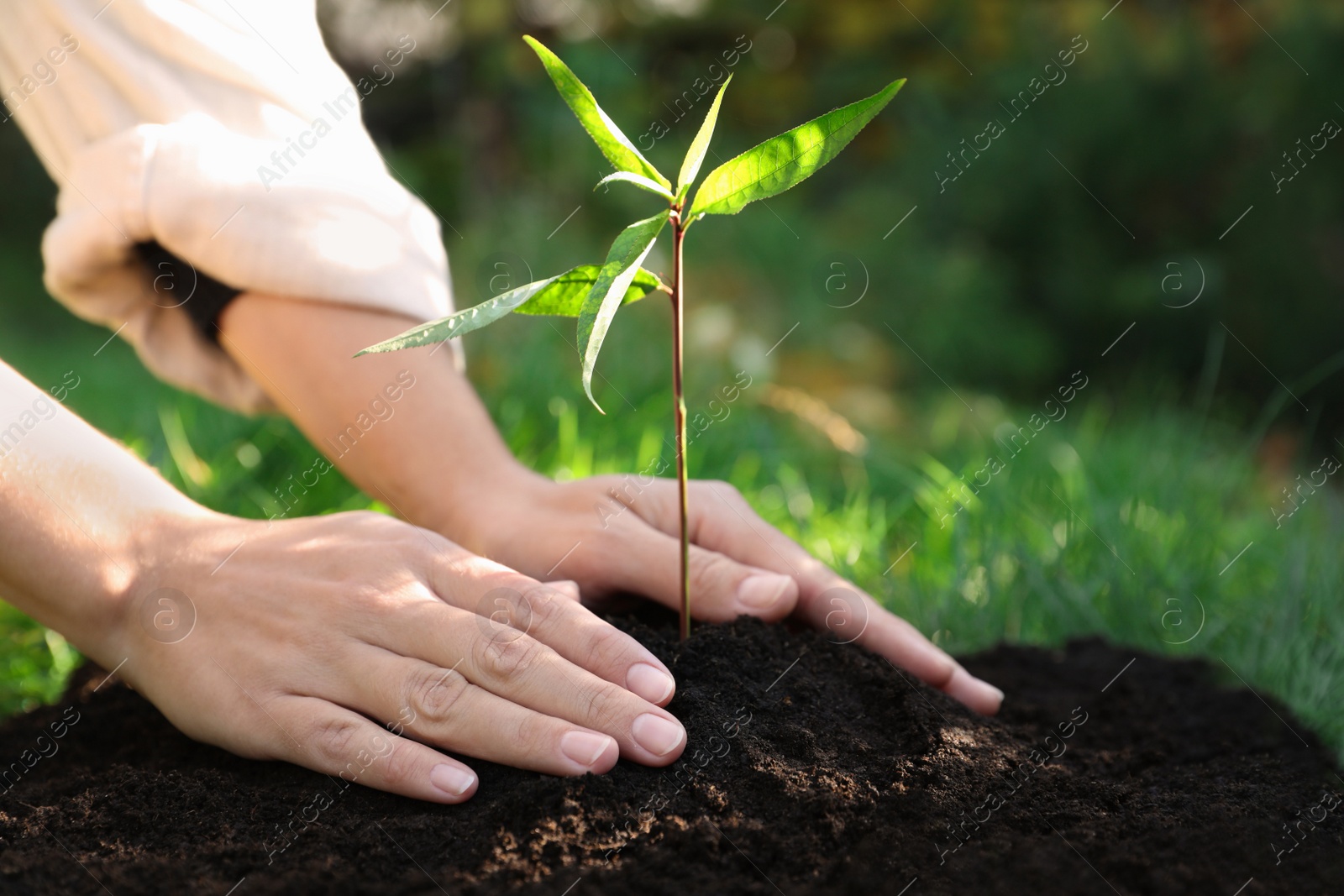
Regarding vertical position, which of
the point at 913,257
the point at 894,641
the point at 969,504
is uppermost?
the point at 894,641

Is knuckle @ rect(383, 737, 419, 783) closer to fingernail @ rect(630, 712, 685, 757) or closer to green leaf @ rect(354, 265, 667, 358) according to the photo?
fingernail @ rect(630, 712, 685, 757)

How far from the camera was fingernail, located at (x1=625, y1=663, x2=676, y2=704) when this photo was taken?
3.73 ft

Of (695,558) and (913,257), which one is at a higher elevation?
(695,558)

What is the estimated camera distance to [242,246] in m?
1.52

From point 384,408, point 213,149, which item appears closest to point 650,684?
point 384,408

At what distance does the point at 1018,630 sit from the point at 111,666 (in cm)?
152

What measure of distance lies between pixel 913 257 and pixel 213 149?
13.3ft

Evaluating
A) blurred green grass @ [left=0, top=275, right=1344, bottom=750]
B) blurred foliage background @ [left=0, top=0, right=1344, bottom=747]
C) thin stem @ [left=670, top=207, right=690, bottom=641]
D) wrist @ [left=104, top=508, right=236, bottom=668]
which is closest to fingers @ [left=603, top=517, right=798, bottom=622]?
thin stem @ [left=670, top=207, right=690, bottom=641]

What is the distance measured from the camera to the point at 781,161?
98 cm

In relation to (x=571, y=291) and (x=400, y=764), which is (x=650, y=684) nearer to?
(x=400, y=764)

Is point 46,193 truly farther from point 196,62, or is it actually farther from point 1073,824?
point 1073,824

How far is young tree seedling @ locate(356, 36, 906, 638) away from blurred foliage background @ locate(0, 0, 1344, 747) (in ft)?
4.28

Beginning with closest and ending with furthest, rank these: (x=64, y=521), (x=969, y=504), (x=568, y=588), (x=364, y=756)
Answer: (x=364, y=756) → (x=64, y=521) → (x=568, y=588) → (x=969, y=504)

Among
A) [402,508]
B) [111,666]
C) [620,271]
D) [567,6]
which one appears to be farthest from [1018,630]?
[567,6]
